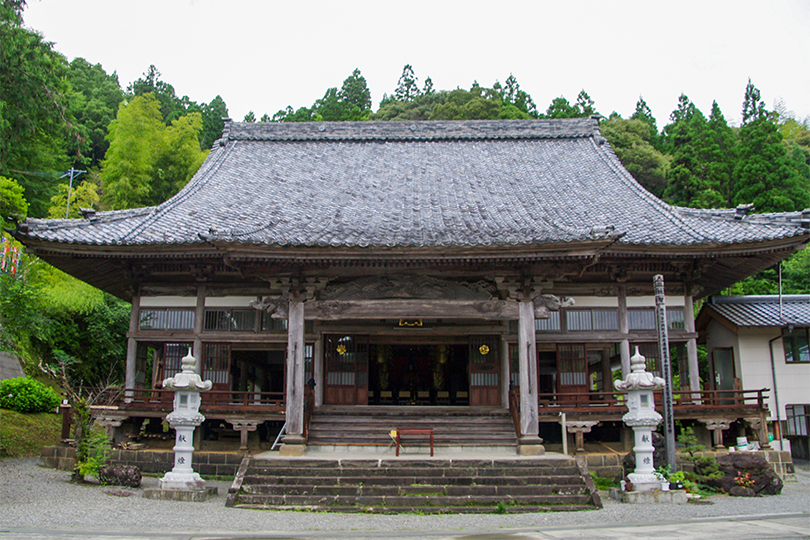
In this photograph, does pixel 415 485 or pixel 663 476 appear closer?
pixel 415 485

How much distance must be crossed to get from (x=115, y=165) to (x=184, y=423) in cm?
2038

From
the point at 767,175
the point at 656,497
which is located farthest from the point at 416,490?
the point at 767,175

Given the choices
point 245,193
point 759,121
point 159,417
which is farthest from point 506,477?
point 759,121

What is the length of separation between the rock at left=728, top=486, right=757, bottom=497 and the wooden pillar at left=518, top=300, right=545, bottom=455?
372 centimetres

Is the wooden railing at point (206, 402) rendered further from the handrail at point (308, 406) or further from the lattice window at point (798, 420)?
the lattice window at point (798, 420)

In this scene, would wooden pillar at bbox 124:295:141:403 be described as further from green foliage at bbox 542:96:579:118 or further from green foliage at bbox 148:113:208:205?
green foliage at bbox 542:96:579:118

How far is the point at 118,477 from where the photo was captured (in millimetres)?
11781

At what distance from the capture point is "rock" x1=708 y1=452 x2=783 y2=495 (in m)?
11.6

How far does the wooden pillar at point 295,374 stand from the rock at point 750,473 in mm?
8805

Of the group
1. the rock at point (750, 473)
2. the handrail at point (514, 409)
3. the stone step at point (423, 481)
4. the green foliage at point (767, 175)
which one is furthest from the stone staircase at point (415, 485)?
the green foliage at point (767, 175)

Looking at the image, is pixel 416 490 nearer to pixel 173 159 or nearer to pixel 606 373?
pixel 606 373

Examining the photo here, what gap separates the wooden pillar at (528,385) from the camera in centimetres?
1265

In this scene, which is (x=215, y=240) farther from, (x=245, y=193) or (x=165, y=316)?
(x=245, y=193)

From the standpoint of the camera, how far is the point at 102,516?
9031 mm
